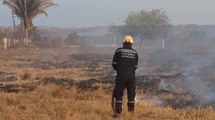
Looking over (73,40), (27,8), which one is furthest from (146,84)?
(73,40)

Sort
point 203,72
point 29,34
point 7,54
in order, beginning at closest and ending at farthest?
point 203,72 < point 7,54 < point 29,34

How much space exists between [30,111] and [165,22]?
62926 mm

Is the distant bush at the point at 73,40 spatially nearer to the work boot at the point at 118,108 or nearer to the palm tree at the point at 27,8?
the palm tree at the point at 27,8

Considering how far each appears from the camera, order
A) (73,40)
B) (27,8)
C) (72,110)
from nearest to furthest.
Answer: (72,110) → (27,8) → (73,40)

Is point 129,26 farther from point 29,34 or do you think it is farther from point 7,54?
point 7,54

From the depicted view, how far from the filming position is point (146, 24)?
231 ft

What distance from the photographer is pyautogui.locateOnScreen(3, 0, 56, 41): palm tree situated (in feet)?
166

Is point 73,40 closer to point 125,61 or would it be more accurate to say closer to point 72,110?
point 72,110

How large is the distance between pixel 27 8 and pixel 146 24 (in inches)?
927

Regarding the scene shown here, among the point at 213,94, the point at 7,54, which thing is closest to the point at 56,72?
the point at 213,94

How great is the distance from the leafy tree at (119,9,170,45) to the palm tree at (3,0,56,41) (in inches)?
845

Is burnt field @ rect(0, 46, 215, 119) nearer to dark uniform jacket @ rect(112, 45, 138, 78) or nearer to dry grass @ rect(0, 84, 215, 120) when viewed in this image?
dry grass @ rect(0, 84, 215, 120)

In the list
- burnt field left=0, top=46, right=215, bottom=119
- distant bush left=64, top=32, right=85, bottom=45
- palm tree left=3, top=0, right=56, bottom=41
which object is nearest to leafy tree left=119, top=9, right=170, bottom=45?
distant bush left=64, top=32, right=85, bottom=45

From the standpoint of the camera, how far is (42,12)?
51969mm
